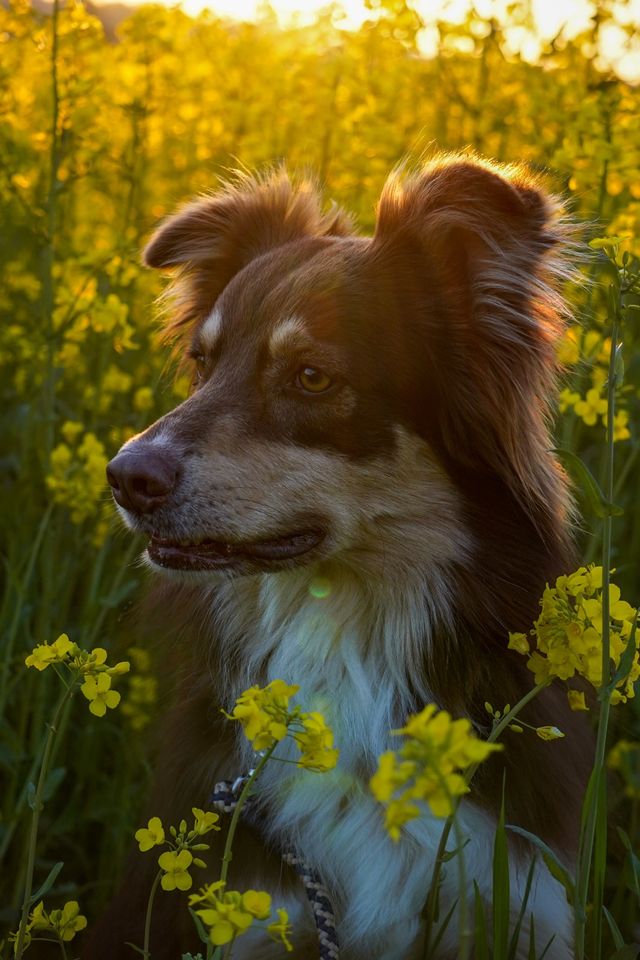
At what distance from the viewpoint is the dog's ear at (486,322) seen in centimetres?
282

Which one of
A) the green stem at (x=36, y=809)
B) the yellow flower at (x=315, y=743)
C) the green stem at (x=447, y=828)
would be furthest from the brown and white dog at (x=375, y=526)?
the yellow flower at (x=315, y=743)

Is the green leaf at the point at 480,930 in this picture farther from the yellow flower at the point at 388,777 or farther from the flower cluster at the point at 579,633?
the yellow flower at the point at 388,777

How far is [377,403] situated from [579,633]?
1201 millimetres

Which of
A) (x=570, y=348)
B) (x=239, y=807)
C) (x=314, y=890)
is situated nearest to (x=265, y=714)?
(x=239, y=807)

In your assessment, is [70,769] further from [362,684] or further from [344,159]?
[344,159]

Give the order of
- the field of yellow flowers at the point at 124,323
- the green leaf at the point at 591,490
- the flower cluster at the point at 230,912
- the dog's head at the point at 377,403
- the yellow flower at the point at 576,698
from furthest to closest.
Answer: the field of yellow flowers at the point at 124,323 → the dog's head at the point at 377,403 → the yellow flower at the point at 576,698 → the green leaf at the point at 591,490 → the flower cluster at the point at 230,912

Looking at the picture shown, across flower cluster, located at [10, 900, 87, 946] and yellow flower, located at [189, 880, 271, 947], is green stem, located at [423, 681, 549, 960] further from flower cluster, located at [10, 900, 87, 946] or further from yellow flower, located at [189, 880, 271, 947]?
flower cluster, located at [10, 900, 87, 946]

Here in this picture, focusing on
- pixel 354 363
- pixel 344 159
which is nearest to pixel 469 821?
pixel 354 363

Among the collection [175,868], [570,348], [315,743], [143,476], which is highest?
[570,348]

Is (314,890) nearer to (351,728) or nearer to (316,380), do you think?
(351,728)

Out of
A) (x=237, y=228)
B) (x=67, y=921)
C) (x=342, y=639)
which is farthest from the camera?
(x=237, y=228)

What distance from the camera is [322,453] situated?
2863 mm

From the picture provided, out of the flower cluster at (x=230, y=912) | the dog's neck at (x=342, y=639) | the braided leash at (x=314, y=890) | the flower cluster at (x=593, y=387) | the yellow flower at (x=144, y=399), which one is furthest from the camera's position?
the yellow flower at (x=144, y=399)

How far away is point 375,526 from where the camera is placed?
2.94 m
